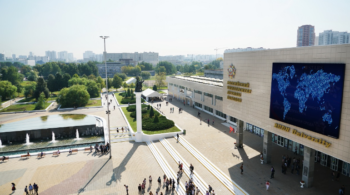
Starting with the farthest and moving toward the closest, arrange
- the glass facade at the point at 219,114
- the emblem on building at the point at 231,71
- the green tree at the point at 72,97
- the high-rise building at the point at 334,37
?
the high-rise building at the point at 334,37 → the green tree at the point at 72,97 → the glass facade at the point at 219,114 → the emblem on building at the point at 231,71

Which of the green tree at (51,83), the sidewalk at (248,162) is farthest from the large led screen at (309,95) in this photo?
the green tree at (51,83)

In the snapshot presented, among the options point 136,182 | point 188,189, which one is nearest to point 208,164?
point 188,189

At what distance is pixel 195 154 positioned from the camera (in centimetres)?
2984

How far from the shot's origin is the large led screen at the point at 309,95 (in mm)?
17859

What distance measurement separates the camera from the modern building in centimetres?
1769

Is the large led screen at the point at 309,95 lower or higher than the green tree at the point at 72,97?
higher

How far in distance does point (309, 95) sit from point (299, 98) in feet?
3.63

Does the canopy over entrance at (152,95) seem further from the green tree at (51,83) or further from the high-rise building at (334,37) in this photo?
the high-rise building at (334,37)

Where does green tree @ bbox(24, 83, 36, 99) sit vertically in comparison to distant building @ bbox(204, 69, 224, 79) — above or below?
below

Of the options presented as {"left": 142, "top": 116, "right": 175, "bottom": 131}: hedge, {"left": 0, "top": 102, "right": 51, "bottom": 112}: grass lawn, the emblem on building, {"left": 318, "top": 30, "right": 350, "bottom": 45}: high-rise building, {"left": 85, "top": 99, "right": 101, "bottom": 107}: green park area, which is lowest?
{"left": 0, "top": 102, "right": 51, "bottom": 112}: grass lawn

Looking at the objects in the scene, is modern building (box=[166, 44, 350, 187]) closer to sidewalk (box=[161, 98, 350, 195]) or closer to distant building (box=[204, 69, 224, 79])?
sidewalk (box=[161, 98, 350, 195])

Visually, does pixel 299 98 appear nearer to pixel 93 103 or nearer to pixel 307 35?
pixel 93 103

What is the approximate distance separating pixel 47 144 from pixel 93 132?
23.6ft

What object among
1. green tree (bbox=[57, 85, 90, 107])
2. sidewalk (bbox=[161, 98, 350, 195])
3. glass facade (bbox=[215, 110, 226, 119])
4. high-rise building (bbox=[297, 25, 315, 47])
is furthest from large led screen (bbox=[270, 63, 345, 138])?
high-rise building (bbox=[297, 25, 315, 47])
